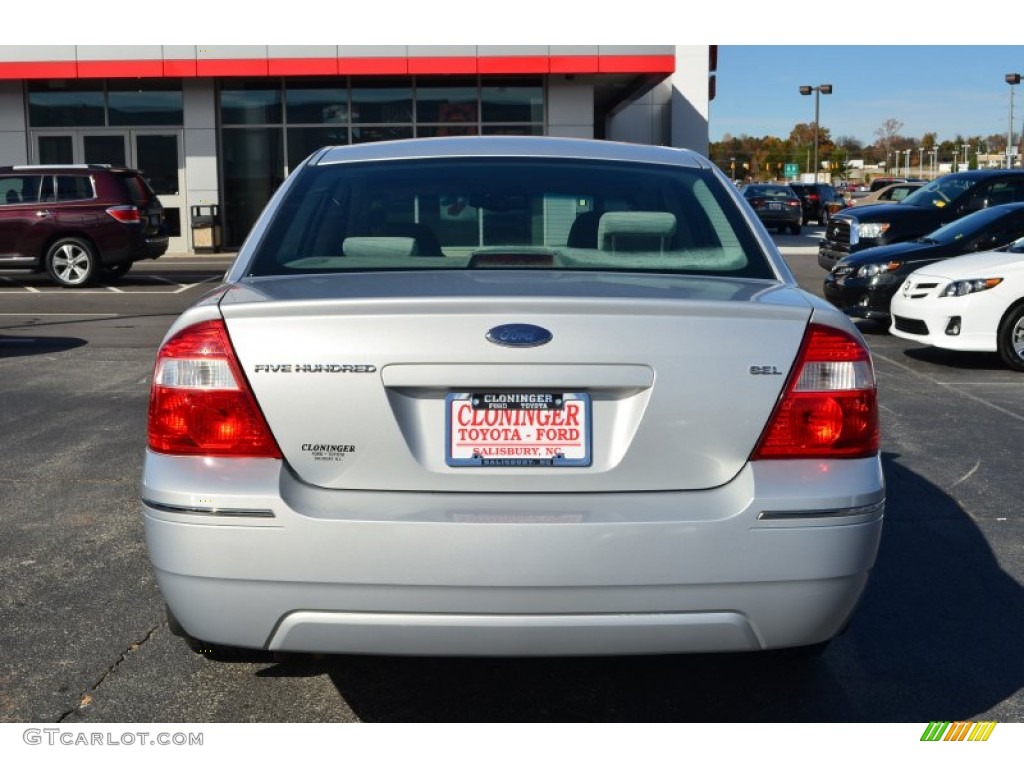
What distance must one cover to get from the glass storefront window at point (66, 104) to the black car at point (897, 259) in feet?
65.1

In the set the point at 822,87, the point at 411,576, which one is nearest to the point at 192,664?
the point at 411,576

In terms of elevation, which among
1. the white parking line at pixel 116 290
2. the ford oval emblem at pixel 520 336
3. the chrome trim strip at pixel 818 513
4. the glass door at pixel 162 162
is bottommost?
the white parking line at pixel 116 290

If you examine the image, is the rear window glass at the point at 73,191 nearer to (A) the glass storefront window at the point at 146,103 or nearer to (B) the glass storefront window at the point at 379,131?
(A) the glass storefront window at the point at 146,103

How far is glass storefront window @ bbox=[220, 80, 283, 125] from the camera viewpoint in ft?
93.6

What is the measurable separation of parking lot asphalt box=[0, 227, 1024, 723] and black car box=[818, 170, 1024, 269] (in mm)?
10327

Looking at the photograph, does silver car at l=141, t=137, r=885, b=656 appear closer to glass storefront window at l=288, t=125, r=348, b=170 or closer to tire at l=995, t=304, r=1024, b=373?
tire at l=995, t=304, r=1024, b=373

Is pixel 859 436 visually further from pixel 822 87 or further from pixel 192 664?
pixel 822 87

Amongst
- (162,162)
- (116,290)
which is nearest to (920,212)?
(116,290)

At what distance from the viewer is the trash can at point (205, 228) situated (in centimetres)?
2784

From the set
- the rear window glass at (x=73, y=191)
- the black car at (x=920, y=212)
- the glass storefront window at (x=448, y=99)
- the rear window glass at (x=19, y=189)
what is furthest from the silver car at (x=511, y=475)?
the glass storefront window at (x=448, y=99)

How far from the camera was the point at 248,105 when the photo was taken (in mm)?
28625

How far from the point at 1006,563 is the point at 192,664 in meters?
3.27
